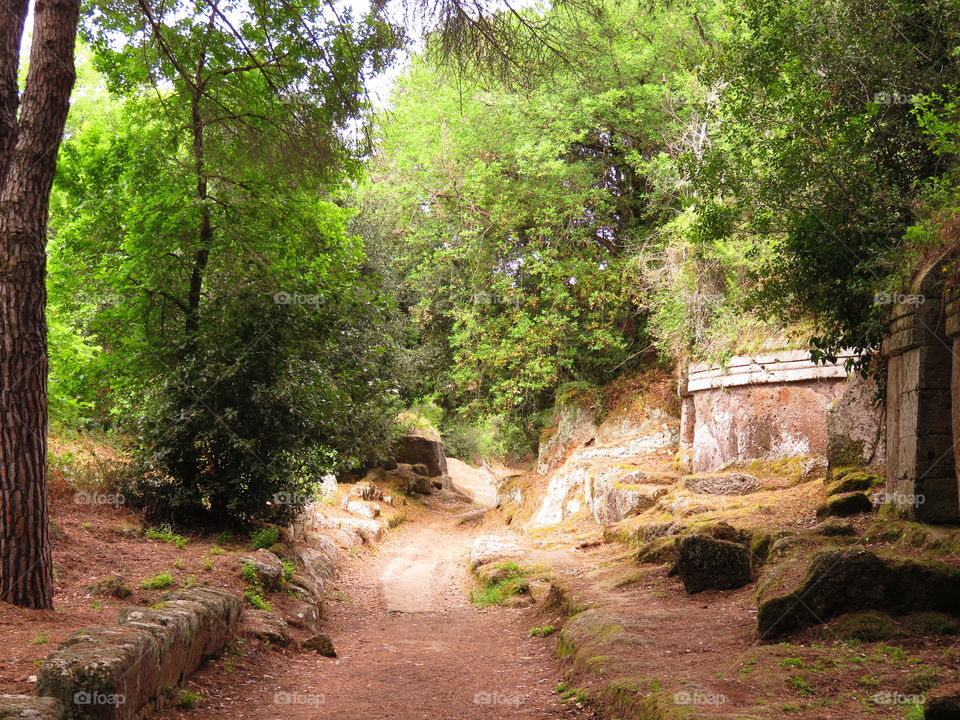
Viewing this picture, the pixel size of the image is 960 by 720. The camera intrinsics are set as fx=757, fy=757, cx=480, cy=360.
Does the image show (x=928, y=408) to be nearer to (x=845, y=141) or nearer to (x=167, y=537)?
(x=845, y=141)

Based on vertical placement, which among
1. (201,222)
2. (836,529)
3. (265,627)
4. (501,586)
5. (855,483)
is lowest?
(501,586)

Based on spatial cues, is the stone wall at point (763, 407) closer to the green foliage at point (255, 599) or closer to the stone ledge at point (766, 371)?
the stone ledge at point (766, 371)

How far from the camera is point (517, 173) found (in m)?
20.8

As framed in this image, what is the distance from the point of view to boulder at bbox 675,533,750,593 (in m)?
9.19

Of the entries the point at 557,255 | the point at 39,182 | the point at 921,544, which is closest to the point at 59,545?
the point at 39,182

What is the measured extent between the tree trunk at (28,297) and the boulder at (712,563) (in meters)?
6.91

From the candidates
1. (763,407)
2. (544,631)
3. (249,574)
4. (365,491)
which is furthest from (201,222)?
(365,491)

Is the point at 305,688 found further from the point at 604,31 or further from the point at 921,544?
the point at 604,31

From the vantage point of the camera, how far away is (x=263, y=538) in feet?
37.4

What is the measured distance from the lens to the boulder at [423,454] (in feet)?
94.4

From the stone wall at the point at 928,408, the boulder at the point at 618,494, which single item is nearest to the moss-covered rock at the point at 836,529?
the stone wall at the point at 928,408

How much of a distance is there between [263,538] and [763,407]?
9.48 meters

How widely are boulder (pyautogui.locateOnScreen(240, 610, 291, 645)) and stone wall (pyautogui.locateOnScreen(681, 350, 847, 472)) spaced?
9.56m

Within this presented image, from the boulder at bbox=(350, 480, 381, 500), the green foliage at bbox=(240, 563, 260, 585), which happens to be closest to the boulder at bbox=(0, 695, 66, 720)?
the green foliage at bbox=(240, 563, 260, 585)
